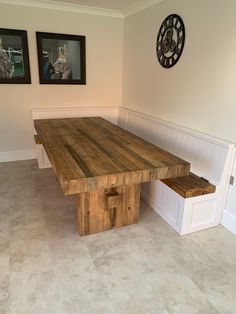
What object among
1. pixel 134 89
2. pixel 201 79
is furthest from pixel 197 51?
pixel 134 89

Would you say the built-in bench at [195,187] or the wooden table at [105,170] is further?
the built-in bench at [195,187]

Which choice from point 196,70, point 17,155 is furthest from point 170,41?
point 17,155

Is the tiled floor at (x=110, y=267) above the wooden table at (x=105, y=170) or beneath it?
beneath

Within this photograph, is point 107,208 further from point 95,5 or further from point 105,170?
point 95,5

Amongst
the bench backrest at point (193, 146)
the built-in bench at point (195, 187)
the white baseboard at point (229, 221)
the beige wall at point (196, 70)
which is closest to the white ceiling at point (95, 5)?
the beige wall at point (196, 70)

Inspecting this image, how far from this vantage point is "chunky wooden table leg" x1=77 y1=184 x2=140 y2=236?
2.02m

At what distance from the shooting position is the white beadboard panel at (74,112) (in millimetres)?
3645

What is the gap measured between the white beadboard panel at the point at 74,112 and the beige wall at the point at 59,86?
0.35 ft

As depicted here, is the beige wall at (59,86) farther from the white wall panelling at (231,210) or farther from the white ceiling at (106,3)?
the white wall panelling at (231,210)

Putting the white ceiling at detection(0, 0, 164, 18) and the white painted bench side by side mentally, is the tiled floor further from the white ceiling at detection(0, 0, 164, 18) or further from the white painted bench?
the white ceiling at detection(0, 0, 164, 18)

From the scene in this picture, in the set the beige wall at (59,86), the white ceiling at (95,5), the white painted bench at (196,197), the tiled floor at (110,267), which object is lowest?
the tiled floor at (110,267)

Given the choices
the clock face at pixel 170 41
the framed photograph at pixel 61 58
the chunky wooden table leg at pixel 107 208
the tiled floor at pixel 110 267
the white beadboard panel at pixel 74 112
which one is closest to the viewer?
the tiled floor at pixel 110 267

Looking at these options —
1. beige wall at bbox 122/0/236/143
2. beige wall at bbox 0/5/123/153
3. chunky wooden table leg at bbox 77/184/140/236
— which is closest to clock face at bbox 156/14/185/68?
beige wall at bbox 122/0/236/143

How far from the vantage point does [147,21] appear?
10.5ft
